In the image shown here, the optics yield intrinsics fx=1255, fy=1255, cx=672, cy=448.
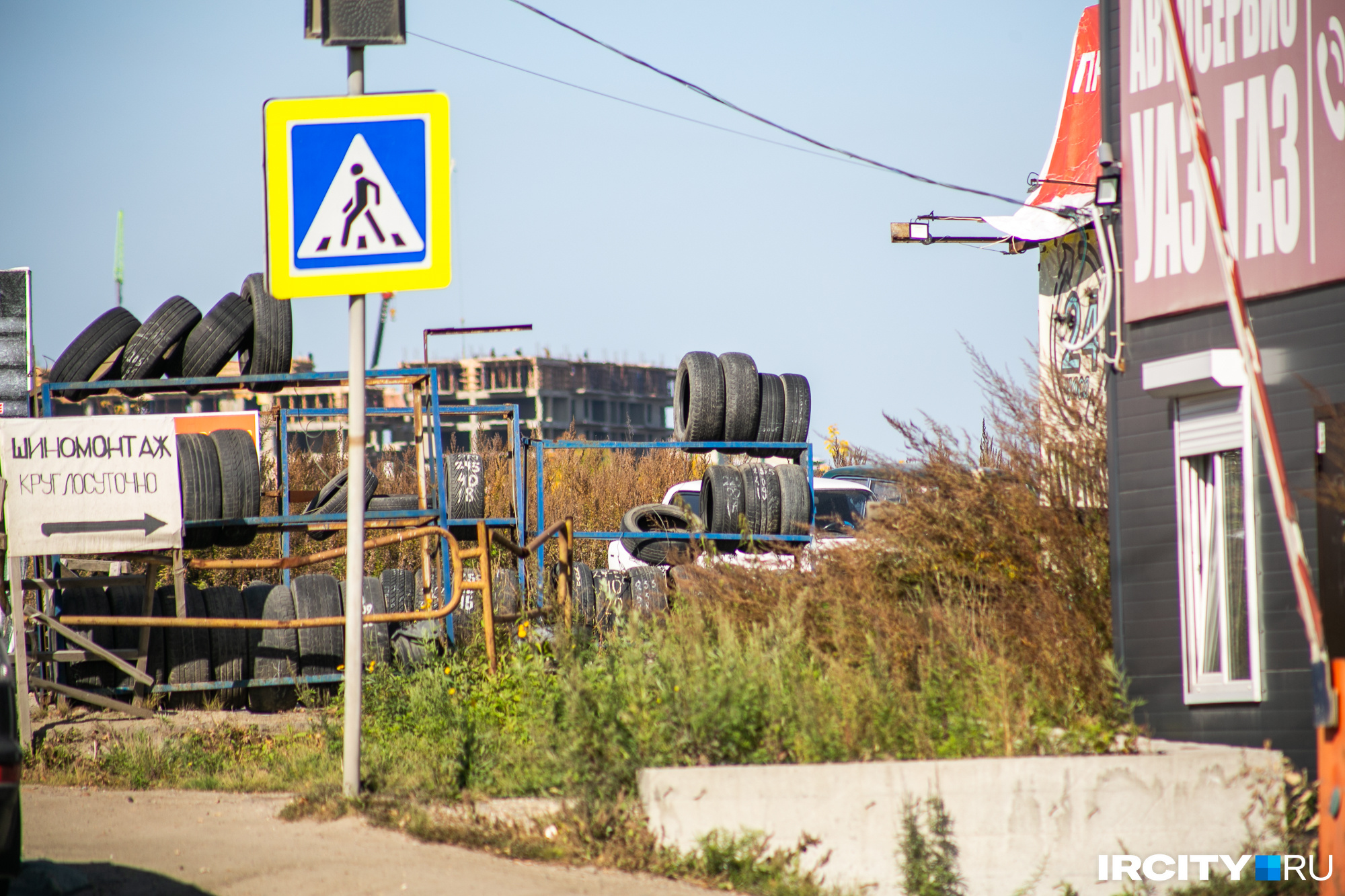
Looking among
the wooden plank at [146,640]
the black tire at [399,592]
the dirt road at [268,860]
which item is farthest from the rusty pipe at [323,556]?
the dirt road at [268,860]

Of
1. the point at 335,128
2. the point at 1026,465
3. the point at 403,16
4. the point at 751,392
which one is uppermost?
the point at 403,16

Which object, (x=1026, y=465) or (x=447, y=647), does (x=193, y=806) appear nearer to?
(x=447, y=647)

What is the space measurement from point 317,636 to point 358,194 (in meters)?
5.31

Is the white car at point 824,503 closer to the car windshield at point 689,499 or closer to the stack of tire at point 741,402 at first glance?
the car windshield at point 689,499

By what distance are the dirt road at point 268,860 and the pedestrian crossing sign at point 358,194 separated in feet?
8.94

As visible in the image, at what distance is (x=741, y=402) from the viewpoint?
13.3 metres

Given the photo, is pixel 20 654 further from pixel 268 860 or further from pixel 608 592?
pixel 608 592

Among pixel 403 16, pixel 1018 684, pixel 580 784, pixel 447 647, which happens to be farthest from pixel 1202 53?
pixel 447 647

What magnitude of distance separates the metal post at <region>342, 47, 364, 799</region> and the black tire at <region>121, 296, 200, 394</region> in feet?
18.4

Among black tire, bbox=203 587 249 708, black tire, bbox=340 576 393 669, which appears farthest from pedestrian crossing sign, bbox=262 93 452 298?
black tire, bbox=203 587 249 708

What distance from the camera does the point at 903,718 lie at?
21.7ft

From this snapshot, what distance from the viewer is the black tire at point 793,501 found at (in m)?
12.7

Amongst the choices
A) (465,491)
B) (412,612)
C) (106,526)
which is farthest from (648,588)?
(106,526)

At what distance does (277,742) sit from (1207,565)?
625 cm
